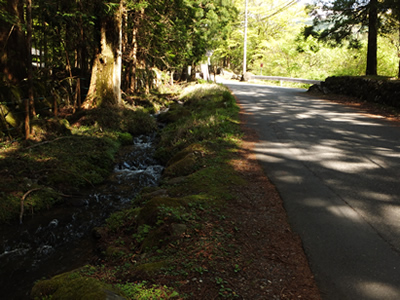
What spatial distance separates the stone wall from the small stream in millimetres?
11629

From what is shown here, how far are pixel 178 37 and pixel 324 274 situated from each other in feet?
58.5

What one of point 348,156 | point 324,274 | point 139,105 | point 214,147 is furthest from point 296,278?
point 139,105

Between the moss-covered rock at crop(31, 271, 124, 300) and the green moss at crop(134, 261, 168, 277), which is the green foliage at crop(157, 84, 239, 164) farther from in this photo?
the moss-covered rock at crop(31, 271, 124, 300)

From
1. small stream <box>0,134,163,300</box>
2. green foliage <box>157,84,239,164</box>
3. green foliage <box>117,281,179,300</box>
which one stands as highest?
green foliage <box>157,84,239,164</box>

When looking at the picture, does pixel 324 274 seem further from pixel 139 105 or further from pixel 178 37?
pixel 178 37

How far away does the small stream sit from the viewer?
15.6 feet

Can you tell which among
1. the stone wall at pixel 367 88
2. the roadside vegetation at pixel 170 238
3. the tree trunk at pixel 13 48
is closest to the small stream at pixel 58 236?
the roadside vegetation at pixel 170 238

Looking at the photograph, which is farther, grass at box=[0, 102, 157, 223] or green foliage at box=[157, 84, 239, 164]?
green foliage at box=[157, 84, 239, 164]

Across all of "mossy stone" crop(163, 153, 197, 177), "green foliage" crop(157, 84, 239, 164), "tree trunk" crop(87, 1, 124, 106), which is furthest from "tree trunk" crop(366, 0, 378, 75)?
"mossy stone" crop(163, 153, 197, 177)

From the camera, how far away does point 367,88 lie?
56.2ft

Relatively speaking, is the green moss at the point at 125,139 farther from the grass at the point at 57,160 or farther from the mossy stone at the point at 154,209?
the mossy stone at the point at 154,209

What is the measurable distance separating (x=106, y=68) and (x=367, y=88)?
13.4 meters

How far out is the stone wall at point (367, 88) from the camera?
14547 mm

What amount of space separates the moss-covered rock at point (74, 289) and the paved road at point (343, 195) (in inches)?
87.7
